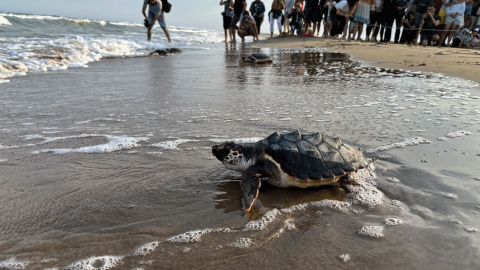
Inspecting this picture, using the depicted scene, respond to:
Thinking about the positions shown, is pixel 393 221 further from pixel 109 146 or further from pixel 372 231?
pixel 109 146

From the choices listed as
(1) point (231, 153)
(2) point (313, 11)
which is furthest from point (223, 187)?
(2) point (313, 11)

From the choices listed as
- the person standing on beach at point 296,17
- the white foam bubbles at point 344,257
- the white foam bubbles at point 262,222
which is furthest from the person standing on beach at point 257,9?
the white foam bubbles at point 344,257

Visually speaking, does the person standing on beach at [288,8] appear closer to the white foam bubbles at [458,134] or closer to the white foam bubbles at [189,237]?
the white foam bubbles at [458,134]

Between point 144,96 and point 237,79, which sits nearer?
point 144,96

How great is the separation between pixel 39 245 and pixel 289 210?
4.74 ft

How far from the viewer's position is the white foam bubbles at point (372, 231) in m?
1.77

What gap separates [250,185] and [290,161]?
330 mm

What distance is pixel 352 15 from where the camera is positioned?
15.3 m

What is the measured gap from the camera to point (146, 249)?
5.49 feet

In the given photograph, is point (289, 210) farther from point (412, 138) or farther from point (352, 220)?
point (412, 138)

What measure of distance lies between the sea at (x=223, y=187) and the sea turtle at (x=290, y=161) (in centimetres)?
13

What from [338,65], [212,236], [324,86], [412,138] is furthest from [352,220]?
[338,65]

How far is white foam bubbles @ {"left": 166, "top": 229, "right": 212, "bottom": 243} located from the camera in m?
1.75

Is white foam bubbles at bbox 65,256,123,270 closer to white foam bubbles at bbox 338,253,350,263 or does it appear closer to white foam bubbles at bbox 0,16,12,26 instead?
white foam bubbles at bbox 338,253,350,263
